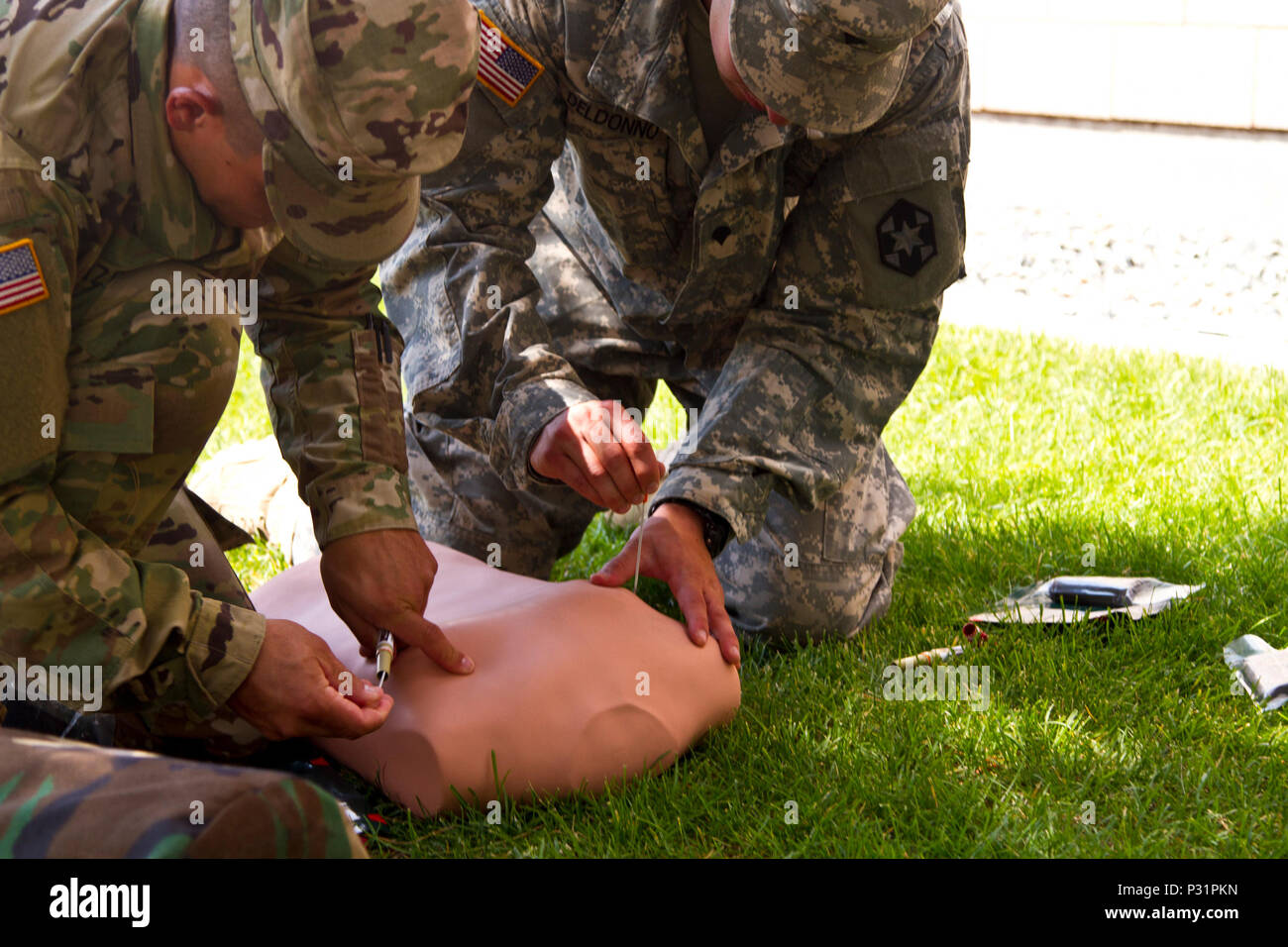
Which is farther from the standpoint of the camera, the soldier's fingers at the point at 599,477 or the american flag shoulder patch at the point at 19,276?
the soldier's fingers at the point at 599,477

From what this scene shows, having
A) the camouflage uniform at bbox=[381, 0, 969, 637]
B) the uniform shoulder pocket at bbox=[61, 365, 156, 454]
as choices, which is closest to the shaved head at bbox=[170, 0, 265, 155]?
the uniform shoulder pocket at bbox=[61, 365, 156, 454]

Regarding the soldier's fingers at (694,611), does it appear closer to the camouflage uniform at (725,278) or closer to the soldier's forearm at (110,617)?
the camouflage uniform at (725,278)

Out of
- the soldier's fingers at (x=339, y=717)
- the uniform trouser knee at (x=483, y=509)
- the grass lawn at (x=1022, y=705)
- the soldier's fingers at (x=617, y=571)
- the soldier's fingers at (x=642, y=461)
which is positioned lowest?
the grass lawn at (x=1022, y=705)

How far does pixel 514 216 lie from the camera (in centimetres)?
309

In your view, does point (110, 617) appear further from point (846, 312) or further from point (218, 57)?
point (846, 312)

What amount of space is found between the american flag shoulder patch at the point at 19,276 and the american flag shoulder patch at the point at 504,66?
4.39 ft

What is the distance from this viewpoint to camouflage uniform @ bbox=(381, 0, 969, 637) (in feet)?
9.30

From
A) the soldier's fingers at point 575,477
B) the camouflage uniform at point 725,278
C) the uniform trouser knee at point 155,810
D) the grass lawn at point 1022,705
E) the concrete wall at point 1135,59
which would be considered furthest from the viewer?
the concrete wall at point 1135,59

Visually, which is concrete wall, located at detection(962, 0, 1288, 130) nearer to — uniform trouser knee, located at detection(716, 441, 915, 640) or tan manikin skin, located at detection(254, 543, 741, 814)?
uniform trouser knee, located at detection(716, 441, 915, 640)

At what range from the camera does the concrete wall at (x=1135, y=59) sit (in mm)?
6516

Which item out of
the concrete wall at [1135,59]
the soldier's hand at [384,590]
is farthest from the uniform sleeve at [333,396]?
the concrete wall at [1135,59]

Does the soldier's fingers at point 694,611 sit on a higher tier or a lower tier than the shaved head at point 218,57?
lower

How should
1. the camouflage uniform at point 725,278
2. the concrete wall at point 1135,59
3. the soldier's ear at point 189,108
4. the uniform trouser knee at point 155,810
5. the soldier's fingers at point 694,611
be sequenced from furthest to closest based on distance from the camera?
the concrete wall at point 1135,59, the camouflage uniform at point 725,278, the soldier's fingers at point 694,611, the soldier's ear at point 189,108, the uniform trouser knee at point 155,810
